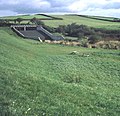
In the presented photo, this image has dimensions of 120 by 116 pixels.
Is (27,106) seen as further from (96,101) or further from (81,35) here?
(81,35)

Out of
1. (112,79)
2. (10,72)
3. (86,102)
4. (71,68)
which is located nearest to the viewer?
(86,102)

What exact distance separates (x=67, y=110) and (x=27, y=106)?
1457 millimetres

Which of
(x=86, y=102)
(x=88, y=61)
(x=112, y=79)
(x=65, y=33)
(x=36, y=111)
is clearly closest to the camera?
(x=36, y=111)

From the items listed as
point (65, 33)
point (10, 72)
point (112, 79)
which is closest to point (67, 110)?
point (10, 72)

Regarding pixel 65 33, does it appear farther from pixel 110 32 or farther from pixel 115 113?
pixel 115 113

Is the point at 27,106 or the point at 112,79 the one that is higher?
the point at 27,106

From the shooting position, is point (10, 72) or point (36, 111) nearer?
point (36, 111)

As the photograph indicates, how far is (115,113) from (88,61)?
1725cm

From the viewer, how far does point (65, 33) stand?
74.4 metres

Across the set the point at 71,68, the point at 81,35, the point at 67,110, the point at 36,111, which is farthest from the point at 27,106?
the point at 81,35

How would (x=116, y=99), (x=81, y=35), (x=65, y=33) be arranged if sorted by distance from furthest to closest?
(x=65, y=33), (x=81, y=35), (x=116, y=99)

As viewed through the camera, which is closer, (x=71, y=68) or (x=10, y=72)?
(x=10, y=72)

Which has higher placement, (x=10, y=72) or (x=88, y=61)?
(x=10, y=72)

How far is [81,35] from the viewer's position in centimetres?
6900
